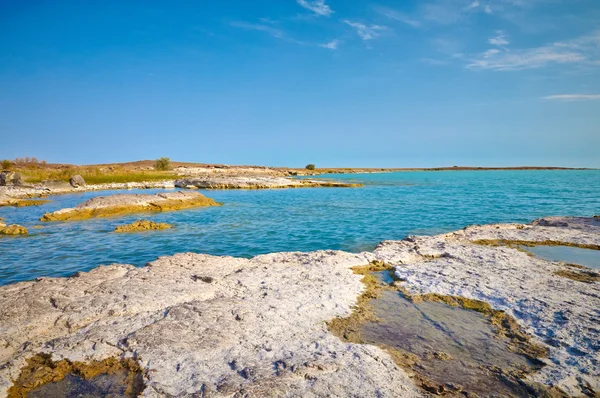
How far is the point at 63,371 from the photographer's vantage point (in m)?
4.39

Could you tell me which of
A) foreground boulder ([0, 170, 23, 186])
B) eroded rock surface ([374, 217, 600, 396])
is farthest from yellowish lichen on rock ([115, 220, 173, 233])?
foreground boulder ([0, 170, 23, 186])

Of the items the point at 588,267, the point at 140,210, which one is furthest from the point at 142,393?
the point at 140,210

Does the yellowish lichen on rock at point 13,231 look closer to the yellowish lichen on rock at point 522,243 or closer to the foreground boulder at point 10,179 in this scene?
the yellowish lichen on rock at point 522,243

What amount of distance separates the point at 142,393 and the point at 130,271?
479 centimetres

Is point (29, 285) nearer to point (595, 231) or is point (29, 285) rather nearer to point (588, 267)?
point (588, 267)

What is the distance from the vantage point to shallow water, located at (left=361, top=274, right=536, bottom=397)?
413 centimetres

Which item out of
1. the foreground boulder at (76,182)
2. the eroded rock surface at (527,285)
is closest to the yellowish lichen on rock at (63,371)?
the eroded rock surface at (527,285)

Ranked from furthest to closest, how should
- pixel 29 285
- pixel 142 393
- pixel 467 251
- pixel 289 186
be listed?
pixel 289 186 < pixel 467 251 < pixel 29 285 < pixel 142 393

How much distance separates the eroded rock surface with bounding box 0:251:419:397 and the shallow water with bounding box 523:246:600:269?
21.6ft

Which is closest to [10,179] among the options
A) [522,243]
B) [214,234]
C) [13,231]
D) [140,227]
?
[13,231]

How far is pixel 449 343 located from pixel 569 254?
313 inches

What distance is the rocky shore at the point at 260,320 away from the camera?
13.3ft

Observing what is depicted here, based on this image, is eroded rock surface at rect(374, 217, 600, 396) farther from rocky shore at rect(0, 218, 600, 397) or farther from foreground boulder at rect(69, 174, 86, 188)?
foreground boulder at rect(69, 174, 86, 188)

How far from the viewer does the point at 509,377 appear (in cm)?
418
